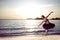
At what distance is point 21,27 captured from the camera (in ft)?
11.1

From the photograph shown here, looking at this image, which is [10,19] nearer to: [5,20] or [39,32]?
[5,20]

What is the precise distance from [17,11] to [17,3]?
0.10m

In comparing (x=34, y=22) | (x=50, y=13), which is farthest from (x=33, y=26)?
(x=50, y=13)

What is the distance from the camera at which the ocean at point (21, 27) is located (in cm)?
337

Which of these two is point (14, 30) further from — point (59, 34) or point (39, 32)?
point (59, 34)

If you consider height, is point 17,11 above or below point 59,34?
above

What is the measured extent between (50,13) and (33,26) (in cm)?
27

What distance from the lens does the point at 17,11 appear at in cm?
340

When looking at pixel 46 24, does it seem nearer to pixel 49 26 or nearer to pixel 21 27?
pixel 49 26

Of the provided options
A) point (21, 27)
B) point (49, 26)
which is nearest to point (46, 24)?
point (49, 26)

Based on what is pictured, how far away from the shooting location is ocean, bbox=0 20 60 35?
11.1 ft

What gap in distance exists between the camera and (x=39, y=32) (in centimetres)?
338

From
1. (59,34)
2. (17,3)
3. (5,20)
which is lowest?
(59,34)

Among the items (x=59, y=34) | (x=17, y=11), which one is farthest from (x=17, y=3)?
(x=59, y=34)
